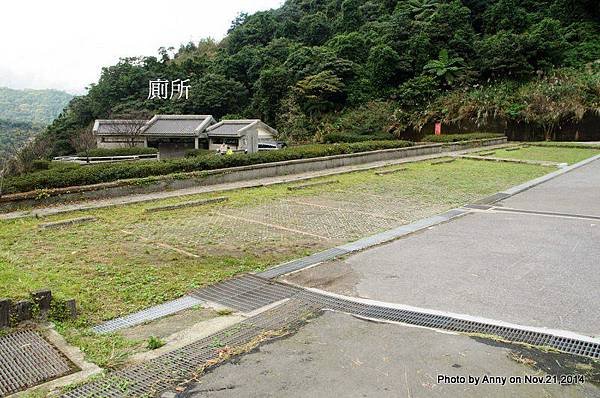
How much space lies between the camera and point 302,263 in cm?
565

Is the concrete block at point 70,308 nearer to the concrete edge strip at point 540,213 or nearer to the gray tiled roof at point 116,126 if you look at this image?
the concrete edge strip at point 540,213

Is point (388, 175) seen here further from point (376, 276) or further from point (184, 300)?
point (184, 300)

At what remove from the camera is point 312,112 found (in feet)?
123

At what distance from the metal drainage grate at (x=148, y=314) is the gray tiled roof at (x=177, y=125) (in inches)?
1349

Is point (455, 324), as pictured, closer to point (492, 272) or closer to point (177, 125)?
point (492, 272)

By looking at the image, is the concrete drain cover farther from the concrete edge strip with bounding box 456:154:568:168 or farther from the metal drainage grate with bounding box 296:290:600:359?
the concrete edge strip with bounding box 456:154:568:168

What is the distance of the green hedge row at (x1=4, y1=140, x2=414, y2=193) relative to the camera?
9.49 m

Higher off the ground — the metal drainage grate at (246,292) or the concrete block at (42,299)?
the concrete block at (42,299)

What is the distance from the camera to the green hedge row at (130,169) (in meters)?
9.49

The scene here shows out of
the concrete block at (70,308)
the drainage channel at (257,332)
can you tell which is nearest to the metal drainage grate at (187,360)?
the drainage channel at (257,332)

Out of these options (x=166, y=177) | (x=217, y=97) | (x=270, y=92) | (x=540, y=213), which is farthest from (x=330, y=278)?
(x=217, y=97)

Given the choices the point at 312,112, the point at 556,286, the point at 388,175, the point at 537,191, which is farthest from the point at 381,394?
the point at 312,112

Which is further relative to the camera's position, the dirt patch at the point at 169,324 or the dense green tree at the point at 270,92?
the dense green tree at the point at 270,92

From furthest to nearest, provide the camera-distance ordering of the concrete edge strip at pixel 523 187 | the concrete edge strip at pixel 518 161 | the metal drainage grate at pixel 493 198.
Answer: the concrete edge strip at pixel 518 161, the concrete edge strip at pixel 523 187, the metal drainage grate at pixel 493 198
